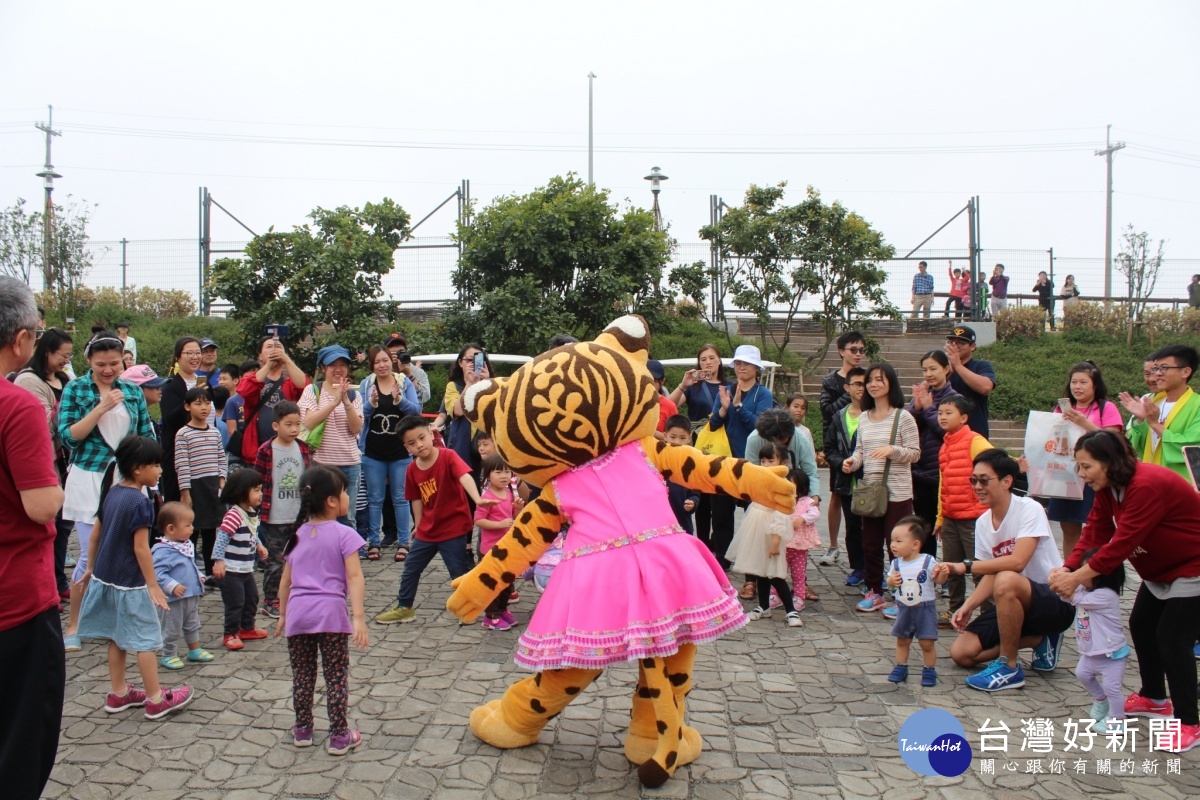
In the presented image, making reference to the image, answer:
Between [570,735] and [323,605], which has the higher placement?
[323,605]

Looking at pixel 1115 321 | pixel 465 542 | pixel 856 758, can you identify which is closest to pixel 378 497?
pixel 465 542

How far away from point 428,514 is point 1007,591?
386cm

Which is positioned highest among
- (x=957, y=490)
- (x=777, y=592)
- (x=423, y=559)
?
(x=957, y=490)

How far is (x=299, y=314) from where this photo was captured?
14.1 meters

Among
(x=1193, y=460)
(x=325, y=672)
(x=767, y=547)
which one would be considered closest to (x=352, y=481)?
(x=325, y=672)

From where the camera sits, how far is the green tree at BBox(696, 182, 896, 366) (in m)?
15.4

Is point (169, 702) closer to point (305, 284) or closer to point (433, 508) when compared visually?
point (433, 508)

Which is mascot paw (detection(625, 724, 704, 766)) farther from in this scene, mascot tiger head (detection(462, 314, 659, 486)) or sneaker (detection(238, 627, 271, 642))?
sneaker (detection(238, 627, 271, 642))

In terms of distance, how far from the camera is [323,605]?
4.34 m

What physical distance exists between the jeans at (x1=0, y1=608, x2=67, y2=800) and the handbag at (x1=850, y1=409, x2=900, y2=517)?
5.26 m

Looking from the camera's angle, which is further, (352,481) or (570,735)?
(352,481)

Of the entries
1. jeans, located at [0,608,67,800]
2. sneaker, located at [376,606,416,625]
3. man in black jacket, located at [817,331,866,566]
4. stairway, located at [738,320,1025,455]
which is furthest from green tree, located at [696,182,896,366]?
jeans, located at [0,608,67,800]

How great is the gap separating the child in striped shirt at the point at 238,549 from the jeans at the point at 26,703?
2551mm

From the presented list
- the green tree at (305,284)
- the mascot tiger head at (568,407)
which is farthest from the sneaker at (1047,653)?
the green tree at (305,284)
